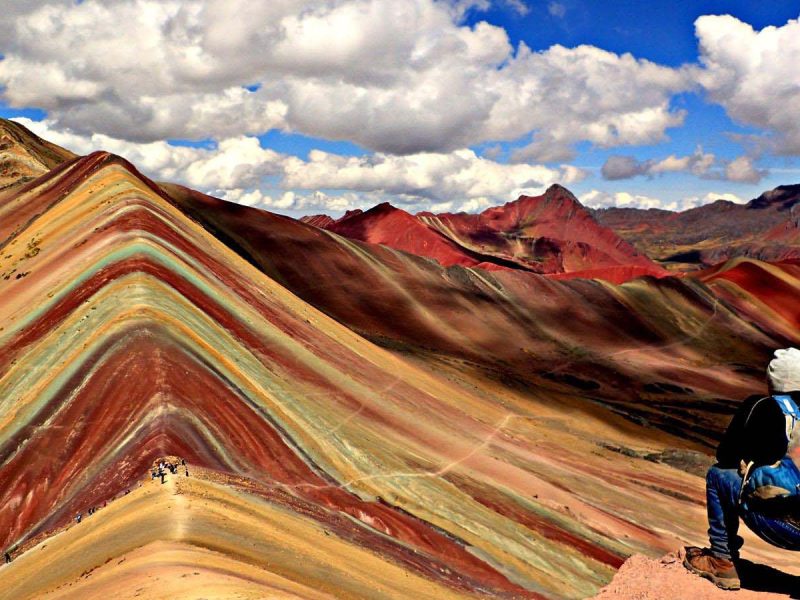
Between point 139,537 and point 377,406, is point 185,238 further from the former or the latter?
point 139,537

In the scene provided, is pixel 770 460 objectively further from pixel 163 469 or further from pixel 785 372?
pixel 163 469

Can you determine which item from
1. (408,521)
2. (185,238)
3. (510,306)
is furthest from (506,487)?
(510,306)

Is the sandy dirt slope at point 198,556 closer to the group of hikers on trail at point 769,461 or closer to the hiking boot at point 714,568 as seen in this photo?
the hiking boot at point 714,568

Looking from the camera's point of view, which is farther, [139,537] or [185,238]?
[185,238]

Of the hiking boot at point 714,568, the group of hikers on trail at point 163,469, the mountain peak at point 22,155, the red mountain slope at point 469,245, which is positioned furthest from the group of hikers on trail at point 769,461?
the red mountain slope at point 469,245

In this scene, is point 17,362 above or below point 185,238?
below

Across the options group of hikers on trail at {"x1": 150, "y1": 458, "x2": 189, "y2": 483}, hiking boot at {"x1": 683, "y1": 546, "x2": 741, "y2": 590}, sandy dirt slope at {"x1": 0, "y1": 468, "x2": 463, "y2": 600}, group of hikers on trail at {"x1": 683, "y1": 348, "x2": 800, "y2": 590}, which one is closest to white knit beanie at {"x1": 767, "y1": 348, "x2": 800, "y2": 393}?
group of hikers on trail at {"x1": 683, "y1": 348, "x2": 800, "y2": 590}

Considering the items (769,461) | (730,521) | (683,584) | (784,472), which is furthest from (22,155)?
(784,472)

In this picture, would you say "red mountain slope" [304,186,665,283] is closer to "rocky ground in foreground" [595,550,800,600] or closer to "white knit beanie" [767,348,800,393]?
"rocky ground in foreground" [595,550,800,600]
